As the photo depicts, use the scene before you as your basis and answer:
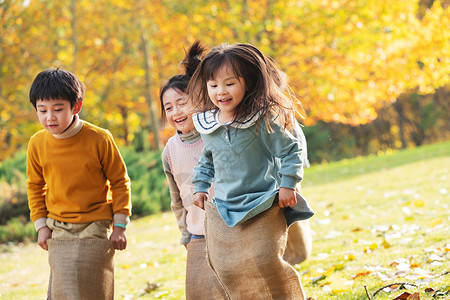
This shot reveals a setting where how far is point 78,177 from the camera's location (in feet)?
11.9

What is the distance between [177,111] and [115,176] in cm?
57

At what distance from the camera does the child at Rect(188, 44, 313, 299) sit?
2834 millimetres

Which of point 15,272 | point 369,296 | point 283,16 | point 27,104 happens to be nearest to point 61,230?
point 369,296

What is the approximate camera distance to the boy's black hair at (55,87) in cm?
348

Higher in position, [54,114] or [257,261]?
[54,114]

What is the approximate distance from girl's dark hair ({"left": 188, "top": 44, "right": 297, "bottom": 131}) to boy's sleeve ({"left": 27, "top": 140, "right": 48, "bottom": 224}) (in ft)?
4.46

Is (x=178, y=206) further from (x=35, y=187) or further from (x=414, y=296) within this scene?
(x=414, y=296)

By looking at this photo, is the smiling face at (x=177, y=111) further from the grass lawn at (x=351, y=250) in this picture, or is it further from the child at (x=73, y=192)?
the grass lawn at (x=351, y=250)

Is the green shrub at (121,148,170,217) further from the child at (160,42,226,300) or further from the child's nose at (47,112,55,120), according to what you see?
the child's nose at (47,112,55,120)

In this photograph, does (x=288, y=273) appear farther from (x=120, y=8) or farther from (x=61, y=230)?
(x=120, y=8)

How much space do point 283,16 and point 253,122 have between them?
465 inches

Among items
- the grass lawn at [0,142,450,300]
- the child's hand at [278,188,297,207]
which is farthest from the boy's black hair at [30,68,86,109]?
the grass lawn at [0,142,450,300]

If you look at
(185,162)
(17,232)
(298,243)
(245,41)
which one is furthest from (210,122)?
(245,41)

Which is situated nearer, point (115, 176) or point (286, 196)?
point (286, 196)
